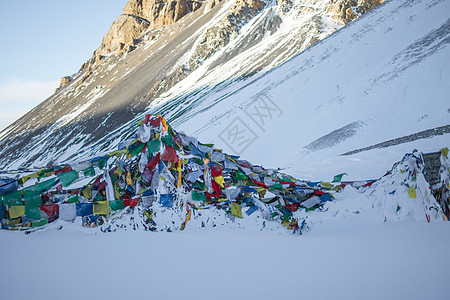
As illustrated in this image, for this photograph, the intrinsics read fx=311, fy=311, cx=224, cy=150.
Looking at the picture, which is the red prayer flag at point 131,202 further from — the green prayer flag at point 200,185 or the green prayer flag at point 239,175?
the green prayer flag at point 239,175

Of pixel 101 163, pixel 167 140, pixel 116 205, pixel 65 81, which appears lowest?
pixel 116 205

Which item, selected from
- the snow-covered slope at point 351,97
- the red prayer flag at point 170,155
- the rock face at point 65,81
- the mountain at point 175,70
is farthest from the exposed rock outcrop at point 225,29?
the red prayer flag at point 170,155

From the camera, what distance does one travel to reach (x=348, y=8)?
83.5 feet

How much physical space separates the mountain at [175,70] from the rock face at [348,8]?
0.08 meters

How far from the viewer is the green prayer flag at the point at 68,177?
2.29m

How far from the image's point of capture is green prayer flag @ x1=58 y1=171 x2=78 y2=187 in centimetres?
229

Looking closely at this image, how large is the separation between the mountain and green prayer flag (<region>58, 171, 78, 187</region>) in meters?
14.9

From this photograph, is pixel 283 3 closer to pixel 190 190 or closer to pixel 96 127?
pixel 96 127

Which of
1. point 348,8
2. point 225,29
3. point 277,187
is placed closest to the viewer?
point 277,187

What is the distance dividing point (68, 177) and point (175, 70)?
2597 cm

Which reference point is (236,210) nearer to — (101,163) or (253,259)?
(253,259)

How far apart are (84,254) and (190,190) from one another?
91cm

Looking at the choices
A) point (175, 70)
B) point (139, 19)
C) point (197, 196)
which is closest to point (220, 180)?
point (197, 196)

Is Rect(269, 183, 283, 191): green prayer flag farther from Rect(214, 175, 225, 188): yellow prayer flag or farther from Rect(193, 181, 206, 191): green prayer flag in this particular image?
Rect(193, 181, 206, 191): green prayer flag
